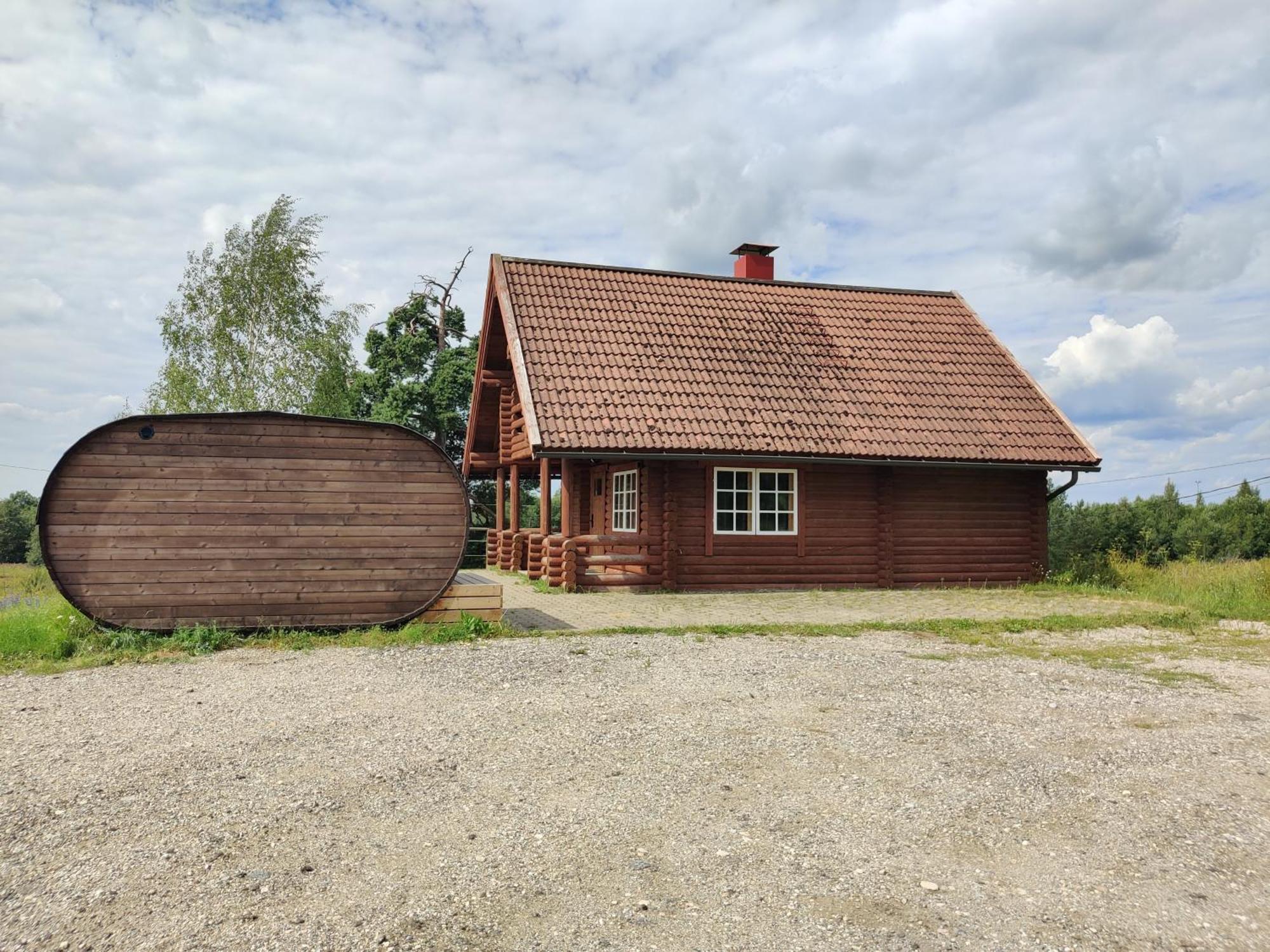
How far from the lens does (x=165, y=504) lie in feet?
30.9

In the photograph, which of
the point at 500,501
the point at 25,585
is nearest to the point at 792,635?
the point at 500,501

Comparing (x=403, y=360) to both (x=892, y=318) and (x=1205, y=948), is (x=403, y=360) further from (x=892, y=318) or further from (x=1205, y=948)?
(x=1205, y=948)

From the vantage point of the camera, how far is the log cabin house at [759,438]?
14656 millimetres

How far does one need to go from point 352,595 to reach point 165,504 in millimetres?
2057

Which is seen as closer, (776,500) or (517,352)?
(517,352)

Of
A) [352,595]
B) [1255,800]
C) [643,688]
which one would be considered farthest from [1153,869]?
[352,595]

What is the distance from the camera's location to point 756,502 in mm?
15312

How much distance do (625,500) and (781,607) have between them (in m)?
4.15

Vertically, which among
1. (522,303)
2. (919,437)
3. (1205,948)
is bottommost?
(1205,948)

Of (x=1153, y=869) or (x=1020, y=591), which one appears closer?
(x=1153, y=869)

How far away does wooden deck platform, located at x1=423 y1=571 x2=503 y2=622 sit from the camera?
1023cm

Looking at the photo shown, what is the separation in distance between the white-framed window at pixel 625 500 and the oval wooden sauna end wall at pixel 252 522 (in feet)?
18.8

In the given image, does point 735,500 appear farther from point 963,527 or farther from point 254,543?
point 254,543

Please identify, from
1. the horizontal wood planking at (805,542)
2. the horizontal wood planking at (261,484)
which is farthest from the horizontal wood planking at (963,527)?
the horizontal wood planking at (261,484)
